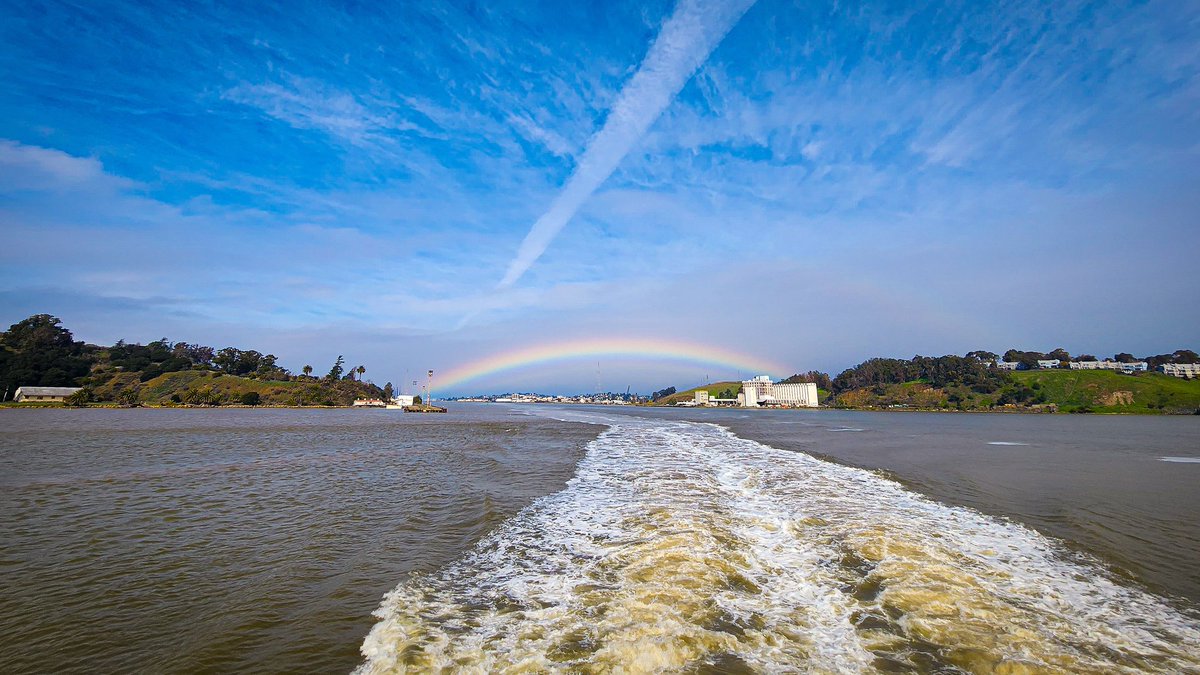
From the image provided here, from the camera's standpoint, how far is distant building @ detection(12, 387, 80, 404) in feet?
397

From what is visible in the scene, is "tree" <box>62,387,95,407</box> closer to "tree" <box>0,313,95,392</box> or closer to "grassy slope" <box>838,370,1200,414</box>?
"tree" <box>0,313,95,392</box>

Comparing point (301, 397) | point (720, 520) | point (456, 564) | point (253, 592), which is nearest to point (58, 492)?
point (253, 592)

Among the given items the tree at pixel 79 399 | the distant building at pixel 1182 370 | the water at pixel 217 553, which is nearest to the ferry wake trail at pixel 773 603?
the water at pixel 217 553

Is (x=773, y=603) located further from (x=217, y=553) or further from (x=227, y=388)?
(x=227, y=388)

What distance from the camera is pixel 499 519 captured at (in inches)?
432

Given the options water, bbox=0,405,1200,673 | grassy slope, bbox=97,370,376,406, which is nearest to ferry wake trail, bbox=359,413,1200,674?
water, bbox=0,405,1200,673

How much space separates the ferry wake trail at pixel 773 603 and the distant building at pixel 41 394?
177 metres

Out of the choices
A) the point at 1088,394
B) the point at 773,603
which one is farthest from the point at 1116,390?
the point at 773,603

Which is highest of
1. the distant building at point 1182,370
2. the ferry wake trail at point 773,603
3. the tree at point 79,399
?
the distant building at point 1182,370

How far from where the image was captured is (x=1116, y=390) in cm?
15050

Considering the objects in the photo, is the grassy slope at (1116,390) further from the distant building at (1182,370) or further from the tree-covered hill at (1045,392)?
the distant building at (1182,370)

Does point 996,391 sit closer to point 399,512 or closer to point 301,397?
point 399,512

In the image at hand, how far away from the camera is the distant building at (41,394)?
12100cm

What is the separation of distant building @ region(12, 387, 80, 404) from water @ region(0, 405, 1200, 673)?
164 m
